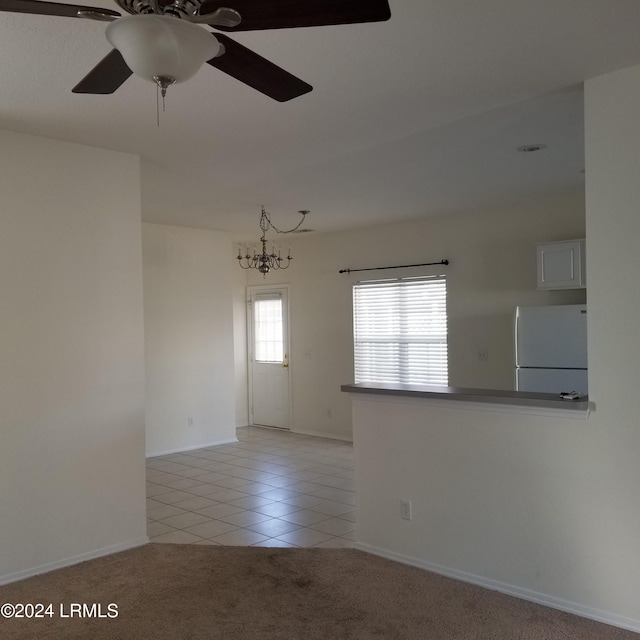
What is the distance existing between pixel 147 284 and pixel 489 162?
4087 millimetres

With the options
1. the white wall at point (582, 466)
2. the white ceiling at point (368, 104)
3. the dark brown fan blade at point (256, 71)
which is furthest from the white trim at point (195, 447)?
the dark brown fan blade at point (256, 71)

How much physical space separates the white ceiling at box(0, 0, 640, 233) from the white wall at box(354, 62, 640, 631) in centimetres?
52

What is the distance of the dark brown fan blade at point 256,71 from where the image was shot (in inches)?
71.4

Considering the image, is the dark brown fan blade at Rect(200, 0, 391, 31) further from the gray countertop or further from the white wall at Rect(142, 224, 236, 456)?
the white wall at Rect(142, 224, 236, 456)

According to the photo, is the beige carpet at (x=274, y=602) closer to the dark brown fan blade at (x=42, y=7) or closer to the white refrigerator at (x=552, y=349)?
the white refrigerator at (x=552, y=349)

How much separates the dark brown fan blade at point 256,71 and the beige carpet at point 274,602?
2.39 m

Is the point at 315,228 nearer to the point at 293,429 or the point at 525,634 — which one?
the point at 293,429

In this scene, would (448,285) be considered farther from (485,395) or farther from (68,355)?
(68,355)

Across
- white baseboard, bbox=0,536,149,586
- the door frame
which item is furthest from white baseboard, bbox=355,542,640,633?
the door frame

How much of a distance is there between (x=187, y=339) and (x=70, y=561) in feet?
12.2

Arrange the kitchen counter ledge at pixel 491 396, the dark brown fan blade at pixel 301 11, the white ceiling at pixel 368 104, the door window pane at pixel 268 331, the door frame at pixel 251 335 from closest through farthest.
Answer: the dark brown fan blade at pixel 301 11 < the white ceiling at pixel 368 104 < the kitchen counter ledge at pixel 491 396 < the door frame at pixel 251 335 < the door window pane at pixel 268 331

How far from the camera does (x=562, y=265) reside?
5426mm

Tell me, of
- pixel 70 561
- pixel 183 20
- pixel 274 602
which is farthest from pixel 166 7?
pixel 70 561

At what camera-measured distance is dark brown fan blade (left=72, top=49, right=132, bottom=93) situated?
1.90 m
